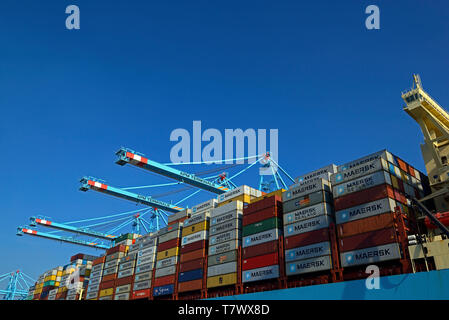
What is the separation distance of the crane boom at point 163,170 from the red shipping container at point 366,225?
90.0 feet

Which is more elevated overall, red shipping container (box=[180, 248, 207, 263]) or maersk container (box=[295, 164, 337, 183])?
maersk container (box=[295, 164, 337, 183])

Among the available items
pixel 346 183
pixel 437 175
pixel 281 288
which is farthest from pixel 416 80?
pixel 281 288

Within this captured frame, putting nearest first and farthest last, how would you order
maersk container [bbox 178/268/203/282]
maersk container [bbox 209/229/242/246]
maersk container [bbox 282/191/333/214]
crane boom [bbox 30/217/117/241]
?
maersk container [bbox 282/191/333/214], maersk container [bbox 209/229/242/246], maersk container [bbox 178/268/203/282], crane boom [bbox 30/217/117/241]

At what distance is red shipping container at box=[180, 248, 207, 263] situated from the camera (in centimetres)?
4041

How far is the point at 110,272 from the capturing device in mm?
58000

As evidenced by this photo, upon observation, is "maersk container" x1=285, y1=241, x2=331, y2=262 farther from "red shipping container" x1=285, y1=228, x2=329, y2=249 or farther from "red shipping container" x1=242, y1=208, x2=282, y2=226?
Answer: "red shipping container" x1=242, y1=208, x2=282, y2=226

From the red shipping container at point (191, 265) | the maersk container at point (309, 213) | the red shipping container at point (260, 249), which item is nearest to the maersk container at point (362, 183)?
the maersk container at point (309, 213)

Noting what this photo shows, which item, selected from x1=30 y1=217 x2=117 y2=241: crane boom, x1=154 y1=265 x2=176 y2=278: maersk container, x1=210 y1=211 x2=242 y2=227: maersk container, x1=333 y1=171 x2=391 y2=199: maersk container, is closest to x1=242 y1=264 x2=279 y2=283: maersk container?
x1=210 y1=211 x2=242 y2=227: maersk container

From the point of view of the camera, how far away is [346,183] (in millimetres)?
29547

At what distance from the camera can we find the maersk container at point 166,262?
4441 centimetres

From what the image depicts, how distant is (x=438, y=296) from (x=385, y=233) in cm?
520

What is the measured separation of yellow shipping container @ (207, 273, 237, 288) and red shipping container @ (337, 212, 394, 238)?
508 inches

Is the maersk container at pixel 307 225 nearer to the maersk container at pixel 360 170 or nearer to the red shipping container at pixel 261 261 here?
the red shipping container at pixel 261 261

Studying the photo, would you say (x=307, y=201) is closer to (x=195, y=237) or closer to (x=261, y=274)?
(x=261, y=274)
